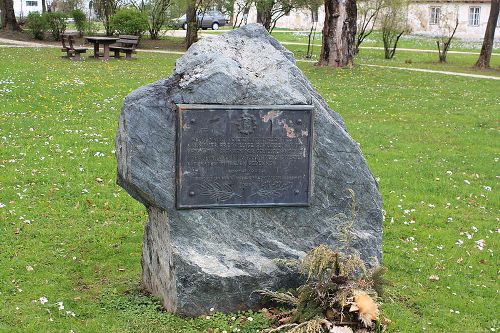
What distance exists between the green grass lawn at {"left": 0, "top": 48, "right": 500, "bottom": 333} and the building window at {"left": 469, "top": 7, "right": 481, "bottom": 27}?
44468 millimetres

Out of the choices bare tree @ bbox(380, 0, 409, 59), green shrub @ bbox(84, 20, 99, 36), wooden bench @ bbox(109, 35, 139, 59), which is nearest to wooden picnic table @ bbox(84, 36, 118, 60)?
wooden bench @ bbox(109, 35, 139, 59)

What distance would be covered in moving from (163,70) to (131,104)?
1895 cm

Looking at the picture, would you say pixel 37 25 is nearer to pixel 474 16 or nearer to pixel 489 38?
pixel 489 38

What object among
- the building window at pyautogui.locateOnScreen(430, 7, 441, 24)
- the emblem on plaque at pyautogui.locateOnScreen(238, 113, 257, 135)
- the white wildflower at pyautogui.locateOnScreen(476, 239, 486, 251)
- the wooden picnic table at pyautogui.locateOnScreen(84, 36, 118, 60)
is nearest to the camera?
the emblem on plaque at pyautogui.locateOnScreen(238, 113, 257, 135)

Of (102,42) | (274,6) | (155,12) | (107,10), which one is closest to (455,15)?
(274,6)

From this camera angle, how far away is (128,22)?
36.1 metres

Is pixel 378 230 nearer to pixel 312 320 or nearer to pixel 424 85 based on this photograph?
pixel 312 320

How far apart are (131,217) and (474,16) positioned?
187 ft

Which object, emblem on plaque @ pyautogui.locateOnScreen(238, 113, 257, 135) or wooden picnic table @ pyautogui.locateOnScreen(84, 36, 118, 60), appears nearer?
emblem on plaque @ pyautogui.locateOnScreen(238, 113, 257, 135)

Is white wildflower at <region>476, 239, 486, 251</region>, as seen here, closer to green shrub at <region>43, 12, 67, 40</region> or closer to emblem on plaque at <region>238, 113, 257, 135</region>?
emblem on plaque at <region>238, 113, 257, 135</region>

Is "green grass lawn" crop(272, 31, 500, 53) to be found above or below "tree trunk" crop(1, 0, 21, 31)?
below

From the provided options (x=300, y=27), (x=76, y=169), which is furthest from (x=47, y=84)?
(x=300, y=27)

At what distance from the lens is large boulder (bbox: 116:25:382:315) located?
587 centimetres

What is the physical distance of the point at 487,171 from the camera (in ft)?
38.9
